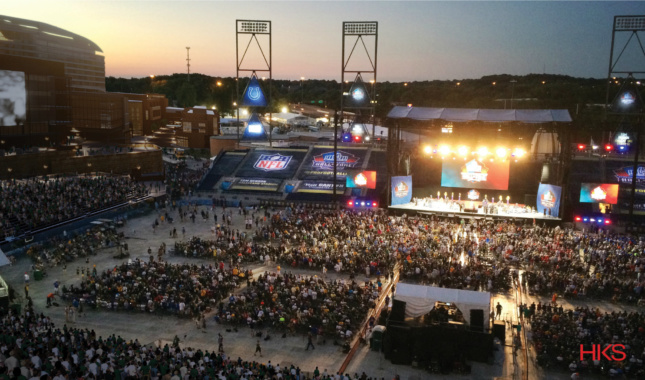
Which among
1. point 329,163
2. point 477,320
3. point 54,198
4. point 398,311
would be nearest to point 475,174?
point 329,163

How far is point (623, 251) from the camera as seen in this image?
1070 inches

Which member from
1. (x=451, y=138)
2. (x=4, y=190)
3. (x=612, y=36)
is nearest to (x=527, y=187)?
(x=451, y=138)

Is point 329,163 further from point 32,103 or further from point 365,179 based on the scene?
point 32,103

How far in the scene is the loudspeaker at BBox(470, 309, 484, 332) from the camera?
1767 cm

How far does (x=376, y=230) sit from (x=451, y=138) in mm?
13249

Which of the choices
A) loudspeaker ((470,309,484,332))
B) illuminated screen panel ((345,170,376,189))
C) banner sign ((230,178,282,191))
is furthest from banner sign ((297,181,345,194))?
loudspeaker ((470,309,484,332))

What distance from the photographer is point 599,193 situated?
111 feet

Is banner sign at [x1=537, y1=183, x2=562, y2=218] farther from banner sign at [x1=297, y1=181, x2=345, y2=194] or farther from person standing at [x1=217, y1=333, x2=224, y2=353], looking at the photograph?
Answer: person standing at [x1=217, y1=333, x2=224, y2=353]

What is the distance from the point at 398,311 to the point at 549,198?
20377mm

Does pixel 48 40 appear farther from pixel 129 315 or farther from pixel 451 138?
pixel 129 315

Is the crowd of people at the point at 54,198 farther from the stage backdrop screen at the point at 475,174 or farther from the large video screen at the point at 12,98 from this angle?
the stage backdrop screen at the point at 475,174

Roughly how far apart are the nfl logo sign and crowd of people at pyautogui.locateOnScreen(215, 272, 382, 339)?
25277 millimetres

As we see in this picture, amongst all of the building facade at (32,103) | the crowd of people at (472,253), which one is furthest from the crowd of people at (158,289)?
the building facade at (32,103)

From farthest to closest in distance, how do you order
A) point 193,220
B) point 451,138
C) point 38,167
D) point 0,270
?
1. point 38,167
2. point 451,138
3. point 193,220
4. point 0,270
